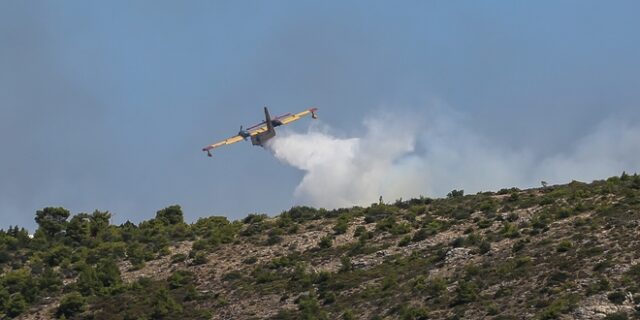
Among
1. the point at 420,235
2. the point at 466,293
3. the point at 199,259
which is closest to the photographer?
the point at 466,293

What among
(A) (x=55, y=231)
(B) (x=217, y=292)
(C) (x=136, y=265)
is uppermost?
(A) (x=55, y=231)

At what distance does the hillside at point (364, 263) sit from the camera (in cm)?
7594

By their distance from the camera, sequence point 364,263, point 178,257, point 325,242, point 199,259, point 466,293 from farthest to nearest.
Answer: point 178,257
point 199,259
point 325,242
point 364,263
point 466,293

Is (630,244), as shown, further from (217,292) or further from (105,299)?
(105,299)

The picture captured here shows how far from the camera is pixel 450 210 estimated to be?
10400cm

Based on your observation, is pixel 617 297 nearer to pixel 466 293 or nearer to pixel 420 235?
pixel 466 293

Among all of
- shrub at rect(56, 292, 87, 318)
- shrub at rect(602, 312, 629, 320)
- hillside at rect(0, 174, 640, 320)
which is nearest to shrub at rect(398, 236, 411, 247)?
hillside at rect(0, 174, 640, 320)

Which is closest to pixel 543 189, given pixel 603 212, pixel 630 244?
pixel 603 212

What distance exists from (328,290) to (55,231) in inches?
1717

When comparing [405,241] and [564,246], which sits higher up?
[405,241]

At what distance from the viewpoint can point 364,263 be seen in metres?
90.6

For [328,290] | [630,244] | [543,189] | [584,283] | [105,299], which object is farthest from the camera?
[543,189]

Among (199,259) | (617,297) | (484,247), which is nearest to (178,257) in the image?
(199,259)

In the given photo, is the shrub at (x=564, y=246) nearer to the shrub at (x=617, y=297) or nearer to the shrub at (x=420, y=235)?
the shrub at (x=617, y=297)
